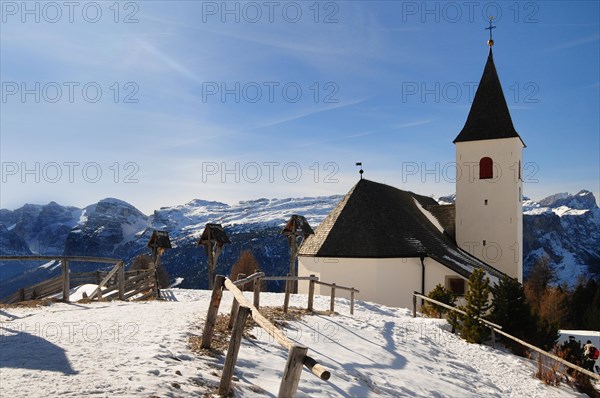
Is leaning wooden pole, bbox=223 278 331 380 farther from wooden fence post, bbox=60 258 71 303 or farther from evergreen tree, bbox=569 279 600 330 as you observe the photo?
evergreen tree, bbox=569 279 600 330

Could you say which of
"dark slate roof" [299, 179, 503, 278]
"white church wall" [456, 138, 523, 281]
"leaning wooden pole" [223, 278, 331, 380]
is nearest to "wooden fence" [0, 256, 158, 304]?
"leaning wooden pole" [223, 278, 331, 380]

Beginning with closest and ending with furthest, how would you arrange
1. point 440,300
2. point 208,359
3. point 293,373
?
point 293,373 → point 208,359 → point 440,300

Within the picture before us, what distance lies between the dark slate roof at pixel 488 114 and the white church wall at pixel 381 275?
1006 centimetres

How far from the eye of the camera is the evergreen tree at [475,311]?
1515cm

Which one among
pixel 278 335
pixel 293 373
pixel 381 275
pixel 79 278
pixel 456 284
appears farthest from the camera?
pixel 456 284

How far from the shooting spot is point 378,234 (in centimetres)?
2386

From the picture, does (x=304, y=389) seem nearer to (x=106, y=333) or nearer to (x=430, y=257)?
(x=106, y=333)

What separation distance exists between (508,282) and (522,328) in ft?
5.01

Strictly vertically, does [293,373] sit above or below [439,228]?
below

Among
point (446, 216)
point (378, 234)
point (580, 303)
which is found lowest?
point (580, 303)

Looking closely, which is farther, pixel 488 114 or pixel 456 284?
pixel 488 114

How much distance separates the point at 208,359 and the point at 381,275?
16.1 metres

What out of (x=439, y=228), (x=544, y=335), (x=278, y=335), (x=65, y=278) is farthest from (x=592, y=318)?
(x=278, y=335)

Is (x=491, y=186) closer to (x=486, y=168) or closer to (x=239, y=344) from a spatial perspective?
(x=486, y=168)
